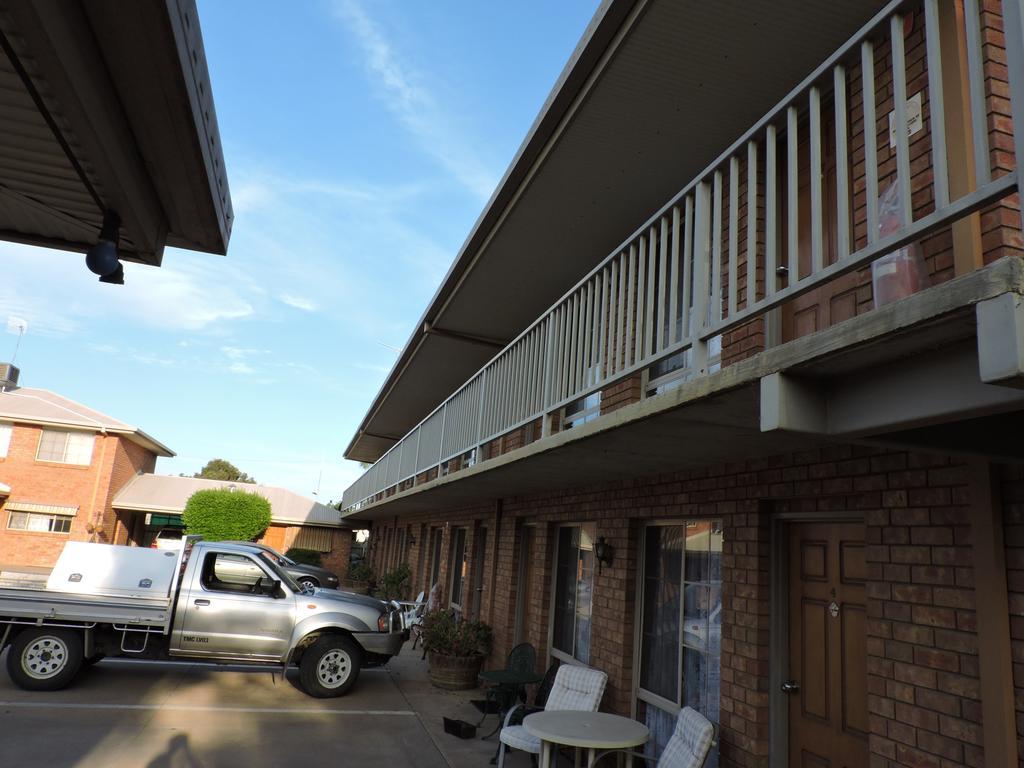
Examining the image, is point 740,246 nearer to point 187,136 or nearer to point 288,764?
point 187,136

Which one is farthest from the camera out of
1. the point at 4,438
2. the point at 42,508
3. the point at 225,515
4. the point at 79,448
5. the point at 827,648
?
the point at 225,515

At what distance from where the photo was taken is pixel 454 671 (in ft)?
34.8

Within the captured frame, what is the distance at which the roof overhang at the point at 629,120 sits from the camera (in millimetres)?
4359

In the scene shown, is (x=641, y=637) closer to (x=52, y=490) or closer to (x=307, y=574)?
(x=307, y=574)

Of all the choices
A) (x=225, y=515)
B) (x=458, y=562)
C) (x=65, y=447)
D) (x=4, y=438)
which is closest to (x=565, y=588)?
(x=458, y=562)

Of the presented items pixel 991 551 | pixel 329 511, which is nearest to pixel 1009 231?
pixel 991 551

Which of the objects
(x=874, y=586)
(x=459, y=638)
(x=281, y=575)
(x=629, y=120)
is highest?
(x=629, y=120)

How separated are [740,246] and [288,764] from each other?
6281 mm

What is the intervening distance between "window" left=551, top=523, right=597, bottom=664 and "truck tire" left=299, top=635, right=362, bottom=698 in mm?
2922

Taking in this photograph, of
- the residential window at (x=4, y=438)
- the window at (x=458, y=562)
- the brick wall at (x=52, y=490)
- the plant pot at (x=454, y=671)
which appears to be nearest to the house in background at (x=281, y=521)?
the brick wall at (x=52, y=490)

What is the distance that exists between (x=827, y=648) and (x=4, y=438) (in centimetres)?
3396

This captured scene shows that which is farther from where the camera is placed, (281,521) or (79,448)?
(281,521)

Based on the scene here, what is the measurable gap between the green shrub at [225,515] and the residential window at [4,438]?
7.39m

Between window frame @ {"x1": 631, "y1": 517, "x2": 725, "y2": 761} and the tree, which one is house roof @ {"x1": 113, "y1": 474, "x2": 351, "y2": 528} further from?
the tree
